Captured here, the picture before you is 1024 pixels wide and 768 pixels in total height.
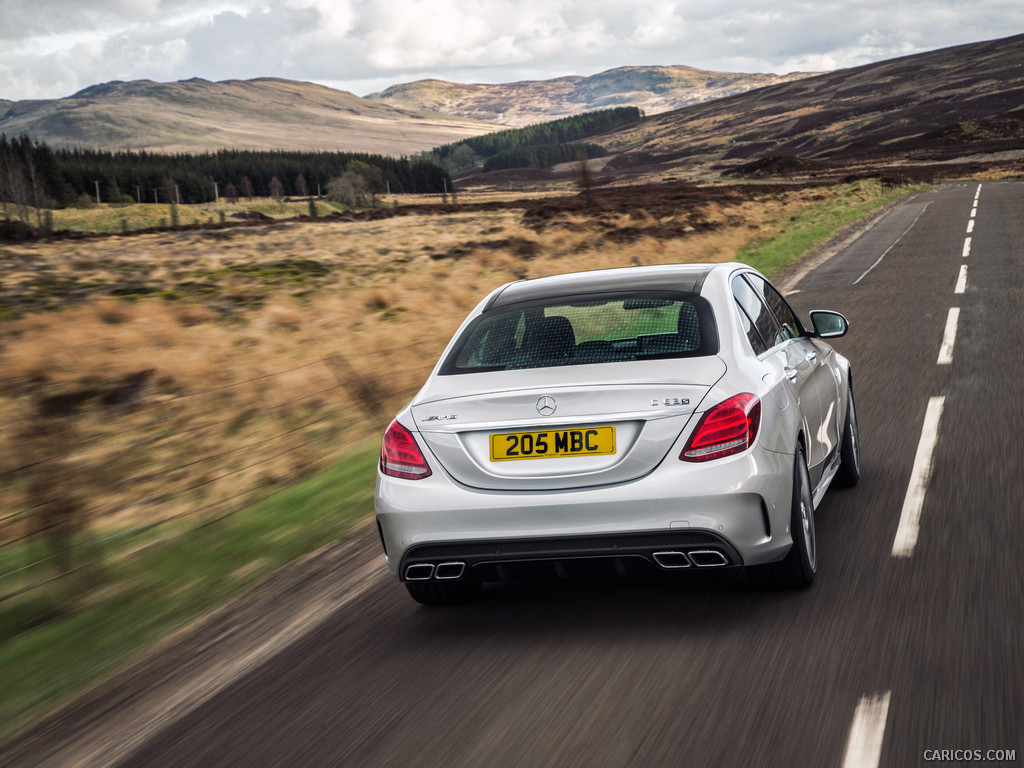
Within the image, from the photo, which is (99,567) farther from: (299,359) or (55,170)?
(55,170)

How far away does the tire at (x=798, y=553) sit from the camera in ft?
14.6

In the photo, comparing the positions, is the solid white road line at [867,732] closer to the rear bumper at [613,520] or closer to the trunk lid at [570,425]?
the rear bumper at [613,520]

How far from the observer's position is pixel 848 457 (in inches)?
249

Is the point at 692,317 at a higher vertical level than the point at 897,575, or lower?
higher

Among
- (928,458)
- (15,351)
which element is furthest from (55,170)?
(928,458)

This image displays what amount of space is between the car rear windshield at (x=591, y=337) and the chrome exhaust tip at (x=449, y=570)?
0.88 metres

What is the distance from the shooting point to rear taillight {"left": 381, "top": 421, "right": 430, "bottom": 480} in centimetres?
436

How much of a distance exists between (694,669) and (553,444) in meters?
1.02

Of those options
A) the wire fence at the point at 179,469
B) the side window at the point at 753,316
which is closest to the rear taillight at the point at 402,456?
the side window at the point at 753,316

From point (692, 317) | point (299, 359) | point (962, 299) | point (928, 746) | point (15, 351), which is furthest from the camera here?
point (962, 299)

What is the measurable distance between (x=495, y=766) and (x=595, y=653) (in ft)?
3.27

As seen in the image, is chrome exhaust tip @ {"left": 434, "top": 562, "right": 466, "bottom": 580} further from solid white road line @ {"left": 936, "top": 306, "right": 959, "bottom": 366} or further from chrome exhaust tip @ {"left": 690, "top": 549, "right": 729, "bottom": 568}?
solid white road line @ {"left": 936, "top": 306, "right": 959, "bottom": 366}

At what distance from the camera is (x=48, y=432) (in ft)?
31.9

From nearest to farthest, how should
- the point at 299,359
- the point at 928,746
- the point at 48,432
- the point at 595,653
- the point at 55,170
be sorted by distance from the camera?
the point at 928,746 < the point at 595,653 < the point at 48,432 < the point at 299,359 < the point at 55,170
